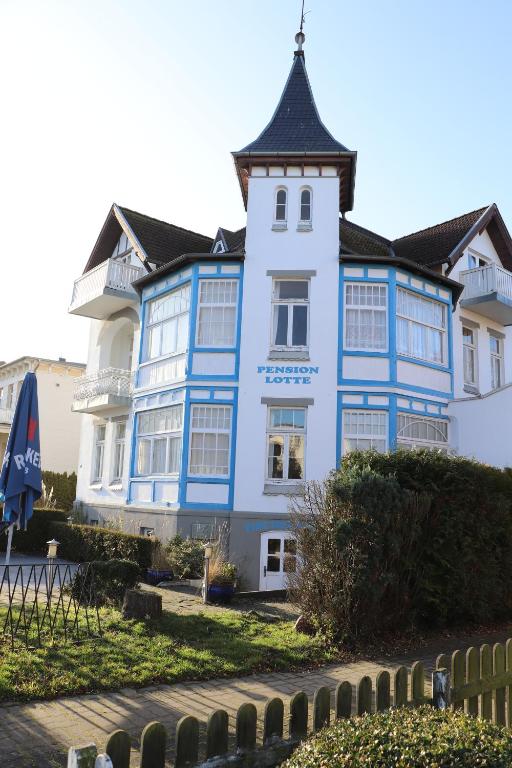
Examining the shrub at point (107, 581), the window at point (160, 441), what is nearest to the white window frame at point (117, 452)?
the window at point (160, 441)

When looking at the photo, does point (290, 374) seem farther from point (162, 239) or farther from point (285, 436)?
point (162, 239)

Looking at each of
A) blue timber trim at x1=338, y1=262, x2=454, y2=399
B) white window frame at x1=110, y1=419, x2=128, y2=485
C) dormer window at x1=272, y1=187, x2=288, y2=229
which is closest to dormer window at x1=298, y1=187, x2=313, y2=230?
dormer window at x1=272, y1=187, x2=288, y2=229

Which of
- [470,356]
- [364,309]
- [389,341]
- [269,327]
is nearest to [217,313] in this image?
[269,327]

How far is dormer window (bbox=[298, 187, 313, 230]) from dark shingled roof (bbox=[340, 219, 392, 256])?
3.77ft

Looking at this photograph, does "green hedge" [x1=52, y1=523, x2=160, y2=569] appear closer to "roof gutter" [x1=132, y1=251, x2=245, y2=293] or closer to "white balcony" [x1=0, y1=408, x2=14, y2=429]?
"roof gutter" [x1=132, y1=251, x2=245, y2=293]

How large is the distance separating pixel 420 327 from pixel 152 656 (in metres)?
13.6

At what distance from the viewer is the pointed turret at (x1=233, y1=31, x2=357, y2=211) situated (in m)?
18.3

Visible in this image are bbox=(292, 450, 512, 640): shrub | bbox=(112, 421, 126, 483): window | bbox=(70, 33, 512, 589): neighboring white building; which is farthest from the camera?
bbox=(112, 421, 126, 483): window

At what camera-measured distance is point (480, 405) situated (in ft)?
59.5

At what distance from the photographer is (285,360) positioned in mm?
17188

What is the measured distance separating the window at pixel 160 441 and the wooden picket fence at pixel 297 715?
1322cm

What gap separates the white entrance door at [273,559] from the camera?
16.0m

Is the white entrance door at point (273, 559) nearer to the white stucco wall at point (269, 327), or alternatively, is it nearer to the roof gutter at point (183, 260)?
the white stucco wall at point (269, 327)

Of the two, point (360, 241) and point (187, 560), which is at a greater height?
point (360, 241)
